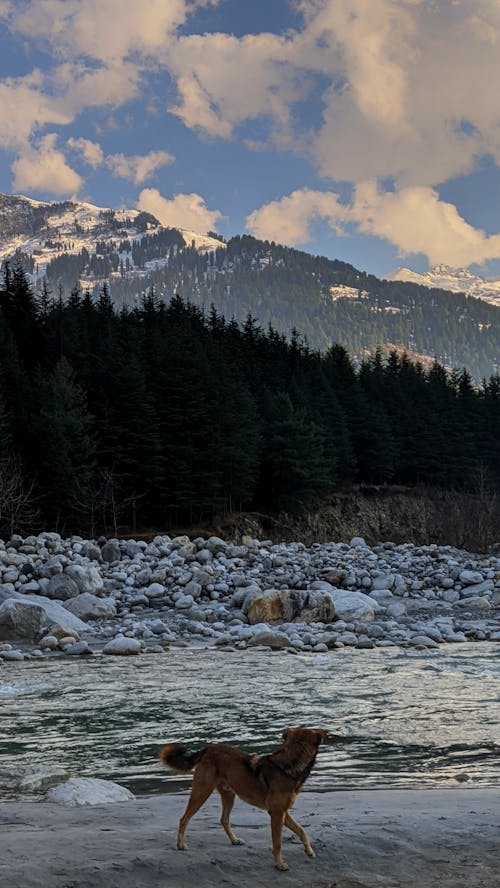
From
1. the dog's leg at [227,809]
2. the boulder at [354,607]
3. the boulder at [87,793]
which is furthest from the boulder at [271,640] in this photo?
the dog's leg at [227,809]

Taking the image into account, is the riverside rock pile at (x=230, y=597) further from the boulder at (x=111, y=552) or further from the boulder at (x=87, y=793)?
the boulder at (x=87, y=793)

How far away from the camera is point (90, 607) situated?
18156mm

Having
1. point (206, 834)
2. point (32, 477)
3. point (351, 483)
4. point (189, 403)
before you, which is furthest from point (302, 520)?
point (206, 834)

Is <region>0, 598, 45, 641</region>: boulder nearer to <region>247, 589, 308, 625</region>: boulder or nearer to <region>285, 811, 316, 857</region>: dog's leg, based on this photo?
<region>247, 589, 308, 625</region>: boulder

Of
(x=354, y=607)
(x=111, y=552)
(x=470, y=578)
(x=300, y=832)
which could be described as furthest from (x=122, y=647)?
(x=470, y=578)

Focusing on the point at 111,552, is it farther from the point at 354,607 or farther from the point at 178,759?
the point at 178,759

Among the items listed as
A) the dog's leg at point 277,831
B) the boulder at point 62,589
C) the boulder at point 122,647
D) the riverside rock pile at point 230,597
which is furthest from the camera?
the boulder at point 62,589

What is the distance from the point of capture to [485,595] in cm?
2102

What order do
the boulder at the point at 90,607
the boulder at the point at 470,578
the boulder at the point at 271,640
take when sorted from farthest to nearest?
the boulder at the point at 470,578 → the boulder at the point at 90,607 → the boulder at the point at 271,640

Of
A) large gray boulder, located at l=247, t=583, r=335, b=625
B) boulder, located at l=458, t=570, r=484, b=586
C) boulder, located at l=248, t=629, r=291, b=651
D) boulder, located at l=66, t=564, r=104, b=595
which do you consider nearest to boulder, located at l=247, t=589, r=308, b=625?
large gray boulder, located at l=247, t=583, r=335, b=625

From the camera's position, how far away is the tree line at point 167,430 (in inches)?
1401

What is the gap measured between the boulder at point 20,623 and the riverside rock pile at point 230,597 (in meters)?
0.02

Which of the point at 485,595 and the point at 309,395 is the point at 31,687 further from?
the point at 309,395

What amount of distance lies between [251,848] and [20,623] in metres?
12.3
